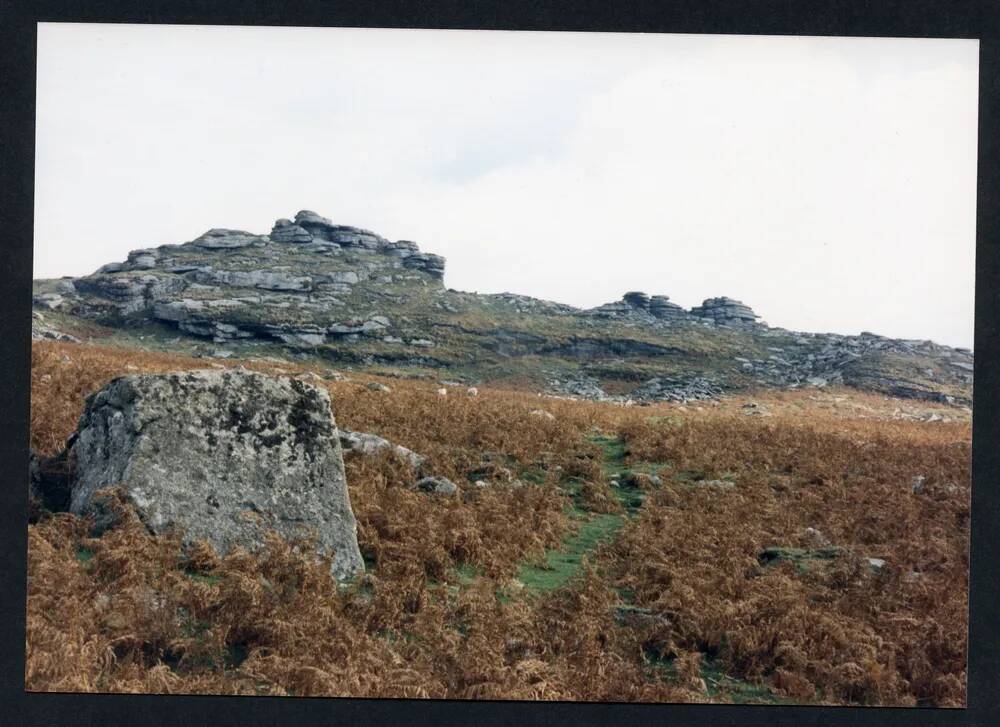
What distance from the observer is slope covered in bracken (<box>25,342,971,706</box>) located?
550 centimetres

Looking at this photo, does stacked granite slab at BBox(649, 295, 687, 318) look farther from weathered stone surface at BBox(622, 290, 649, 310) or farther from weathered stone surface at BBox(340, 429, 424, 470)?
weathered stone surface at BBox(340, 429, 424, 470)

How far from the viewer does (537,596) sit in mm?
6250

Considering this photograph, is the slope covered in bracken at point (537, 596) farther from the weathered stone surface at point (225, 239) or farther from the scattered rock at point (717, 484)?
the weathered stone surface at point (225, 239)

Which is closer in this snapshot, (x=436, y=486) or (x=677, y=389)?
(x=436, y=486)

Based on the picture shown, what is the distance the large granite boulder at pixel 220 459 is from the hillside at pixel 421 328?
717 inches

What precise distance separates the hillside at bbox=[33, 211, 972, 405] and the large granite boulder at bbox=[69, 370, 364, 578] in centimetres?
1822

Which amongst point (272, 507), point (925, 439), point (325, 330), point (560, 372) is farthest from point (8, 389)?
point (560, 372)

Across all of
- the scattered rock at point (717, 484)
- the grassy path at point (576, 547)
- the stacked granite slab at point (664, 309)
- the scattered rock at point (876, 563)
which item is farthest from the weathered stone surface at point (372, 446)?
the stacked granite slab at point (664, 309)

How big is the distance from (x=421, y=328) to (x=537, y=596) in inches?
1278

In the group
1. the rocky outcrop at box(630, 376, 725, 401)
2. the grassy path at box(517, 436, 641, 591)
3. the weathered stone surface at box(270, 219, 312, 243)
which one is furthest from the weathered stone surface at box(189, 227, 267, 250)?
the grassy path at box(517, 436, 641, 591)

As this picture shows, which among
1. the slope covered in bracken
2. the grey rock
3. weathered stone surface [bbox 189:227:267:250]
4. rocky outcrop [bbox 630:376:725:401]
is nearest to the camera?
the slope covered in bracken

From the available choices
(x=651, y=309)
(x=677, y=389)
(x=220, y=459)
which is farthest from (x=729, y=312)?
(x=220, y=459)

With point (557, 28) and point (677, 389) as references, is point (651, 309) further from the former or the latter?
point (557, 28)

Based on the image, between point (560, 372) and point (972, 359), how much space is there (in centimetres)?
2878
